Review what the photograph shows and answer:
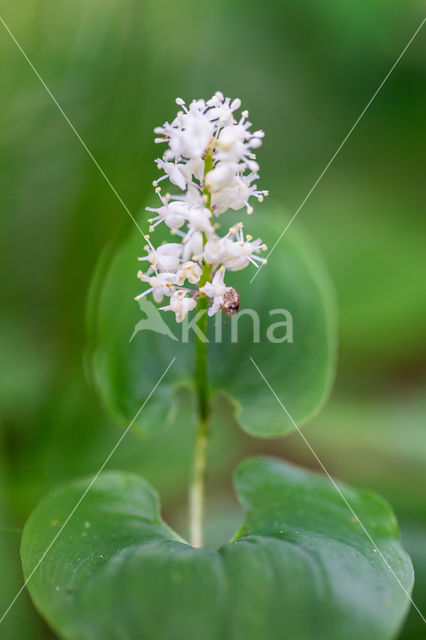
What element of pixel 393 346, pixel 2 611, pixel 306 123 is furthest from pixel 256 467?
pixel 306 123

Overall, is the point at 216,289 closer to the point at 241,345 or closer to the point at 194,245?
the point at 194,245

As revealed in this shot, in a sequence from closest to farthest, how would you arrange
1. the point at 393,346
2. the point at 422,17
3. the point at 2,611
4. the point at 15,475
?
the point at 2,611
the point at 15,475
the point at 393,346
the point at 422,17

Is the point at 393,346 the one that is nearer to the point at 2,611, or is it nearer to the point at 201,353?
the point at 201,353

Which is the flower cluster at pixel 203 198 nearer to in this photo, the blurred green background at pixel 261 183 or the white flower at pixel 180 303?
the white flower at pixel 180 303

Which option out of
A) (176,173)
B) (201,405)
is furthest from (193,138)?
(201,405)

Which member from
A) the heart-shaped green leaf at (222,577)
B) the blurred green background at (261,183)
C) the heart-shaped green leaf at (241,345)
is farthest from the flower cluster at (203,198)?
the blurred green background at (261,183)
